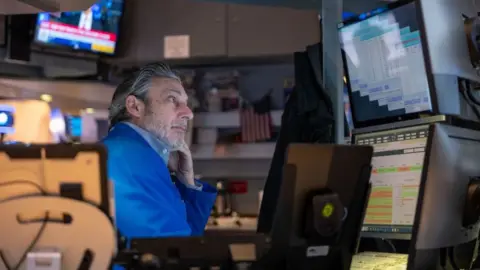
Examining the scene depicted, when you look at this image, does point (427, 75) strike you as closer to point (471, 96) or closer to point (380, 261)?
point (471, 96)

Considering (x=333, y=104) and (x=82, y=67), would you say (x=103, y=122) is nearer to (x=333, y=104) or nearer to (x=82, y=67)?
(x=82, y=67)

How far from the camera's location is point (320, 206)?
1.47 m

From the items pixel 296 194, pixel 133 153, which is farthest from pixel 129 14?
pixel 296 194

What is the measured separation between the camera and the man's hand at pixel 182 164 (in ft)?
8.47

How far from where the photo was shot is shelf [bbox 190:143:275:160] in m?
4.64

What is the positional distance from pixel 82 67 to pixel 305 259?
11.4 feet

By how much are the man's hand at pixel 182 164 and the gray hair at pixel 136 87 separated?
0.27 meters

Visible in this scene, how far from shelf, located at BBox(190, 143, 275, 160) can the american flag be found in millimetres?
60

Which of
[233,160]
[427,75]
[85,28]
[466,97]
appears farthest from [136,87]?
[233,160]

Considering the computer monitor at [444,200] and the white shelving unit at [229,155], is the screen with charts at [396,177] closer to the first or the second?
the computer monitor at [444,200]

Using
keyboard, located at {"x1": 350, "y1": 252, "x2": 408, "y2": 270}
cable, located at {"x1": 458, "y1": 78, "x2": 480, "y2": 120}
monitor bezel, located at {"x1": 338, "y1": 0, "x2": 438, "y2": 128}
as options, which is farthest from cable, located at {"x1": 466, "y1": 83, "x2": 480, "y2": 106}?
keyboard, located at {"x1": 350, "y1": 252, "x2": 408, "y2": 270}

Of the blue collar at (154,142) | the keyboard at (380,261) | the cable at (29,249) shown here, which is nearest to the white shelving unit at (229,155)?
the blue collar at (154,142)

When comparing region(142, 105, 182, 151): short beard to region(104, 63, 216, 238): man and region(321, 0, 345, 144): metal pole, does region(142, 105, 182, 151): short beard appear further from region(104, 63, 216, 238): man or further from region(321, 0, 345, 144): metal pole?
region(321, 0, 345, 144): metal pole

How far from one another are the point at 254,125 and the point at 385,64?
2643 millimetres
